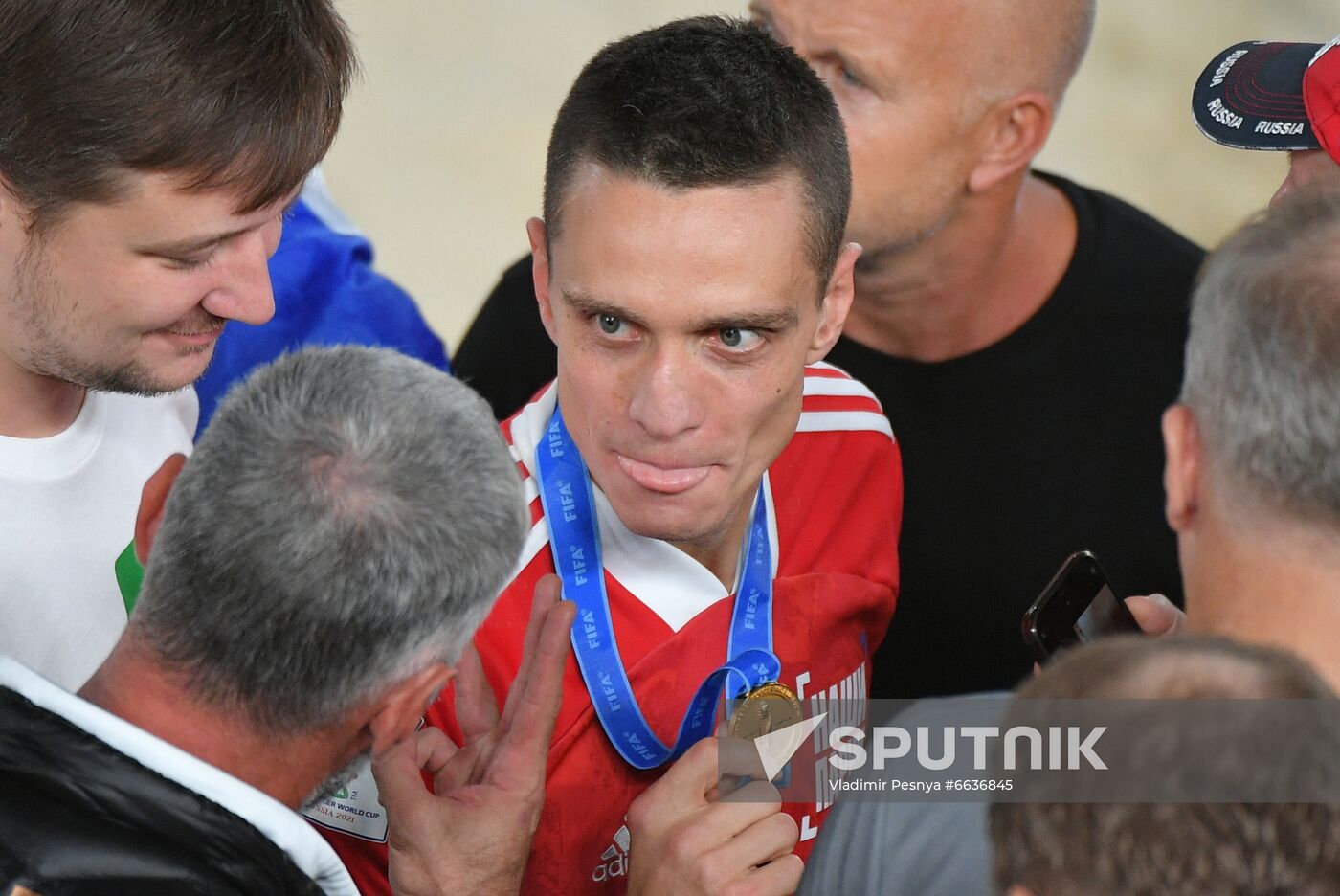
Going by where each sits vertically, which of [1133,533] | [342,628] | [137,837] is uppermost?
[342,628]

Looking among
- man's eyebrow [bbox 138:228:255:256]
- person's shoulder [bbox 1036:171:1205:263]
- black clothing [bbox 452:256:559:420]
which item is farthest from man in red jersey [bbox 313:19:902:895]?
person's shoulder [bbox 1036:171:1205:263]

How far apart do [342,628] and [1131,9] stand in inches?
227

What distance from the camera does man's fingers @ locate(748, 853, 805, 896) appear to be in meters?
1.67

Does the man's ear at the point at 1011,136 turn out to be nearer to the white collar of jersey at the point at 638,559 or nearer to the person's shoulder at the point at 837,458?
the person's shoulder at the point at 837,458

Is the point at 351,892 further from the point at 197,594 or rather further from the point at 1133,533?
the point at 1133,533

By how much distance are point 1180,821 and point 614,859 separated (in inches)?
39.3

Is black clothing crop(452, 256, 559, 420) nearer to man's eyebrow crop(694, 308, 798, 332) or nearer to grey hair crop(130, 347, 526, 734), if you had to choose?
man's eyebrow crop(694, 308, 798, 332)

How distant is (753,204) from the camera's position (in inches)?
69.6

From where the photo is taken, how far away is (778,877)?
1.69 m

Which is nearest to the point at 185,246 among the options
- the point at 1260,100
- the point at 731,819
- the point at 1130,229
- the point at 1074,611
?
the point at 731,819

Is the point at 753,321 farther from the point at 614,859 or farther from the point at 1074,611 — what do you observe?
the point at 614,859

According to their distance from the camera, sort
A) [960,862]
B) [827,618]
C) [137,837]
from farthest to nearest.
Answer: [827,618] → [960,862] → [137,837]

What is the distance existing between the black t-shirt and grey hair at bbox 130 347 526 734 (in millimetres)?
1187

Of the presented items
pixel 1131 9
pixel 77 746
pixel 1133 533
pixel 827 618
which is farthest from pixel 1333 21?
pixel 77 746
